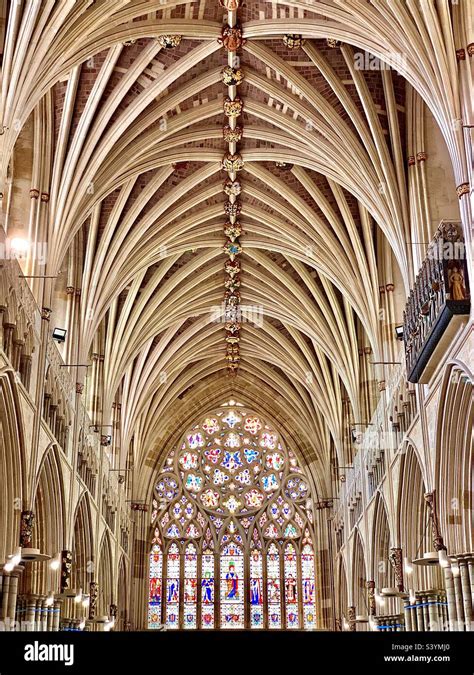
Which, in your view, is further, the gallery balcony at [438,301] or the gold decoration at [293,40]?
the gold decoration at [293,40]

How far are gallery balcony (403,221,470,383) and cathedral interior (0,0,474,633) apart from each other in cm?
6

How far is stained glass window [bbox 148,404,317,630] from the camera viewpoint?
37.9 metres

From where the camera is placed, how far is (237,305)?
34.2m

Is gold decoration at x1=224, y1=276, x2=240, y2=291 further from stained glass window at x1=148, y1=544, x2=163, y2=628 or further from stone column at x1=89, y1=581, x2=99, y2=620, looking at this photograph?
stained glass window at x1=148, y1=544, x2=163, y2=628

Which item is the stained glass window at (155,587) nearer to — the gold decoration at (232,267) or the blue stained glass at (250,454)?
the blue stained glass at (250,454)

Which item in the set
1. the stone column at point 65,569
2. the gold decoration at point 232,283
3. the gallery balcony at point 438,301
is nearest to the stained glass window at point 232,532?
the gold decoration at point 232,283

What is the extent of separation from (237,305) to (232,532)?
10.8m

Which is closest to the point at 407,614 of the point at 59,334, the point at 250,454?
the point at 59,334

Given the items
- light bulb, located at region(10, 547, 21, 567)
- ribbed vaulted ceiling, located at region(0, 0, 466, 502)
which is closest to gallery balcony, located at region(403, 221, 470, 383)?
ribbed vaulted ceiling, located at region(0, 0, 466, 502)

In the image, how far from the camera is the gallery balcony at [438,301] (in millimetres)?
15758

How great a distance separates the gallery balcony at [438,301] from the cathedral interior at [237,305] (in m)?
0.06

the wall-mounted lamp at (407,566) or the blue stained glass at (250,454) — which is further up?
the blue stained glass at (250,454)

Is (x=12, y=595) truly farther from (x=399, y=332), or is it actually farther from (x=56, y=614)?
(x=399, y=332)
